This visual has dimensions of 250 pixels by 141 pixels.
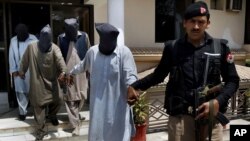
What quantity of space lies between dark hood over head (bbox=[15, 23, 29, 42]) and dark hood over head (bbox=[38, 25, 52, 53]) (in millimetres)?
816

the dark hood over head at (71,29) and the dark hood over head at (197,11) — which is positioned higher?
the dark hood over head at (197,11)

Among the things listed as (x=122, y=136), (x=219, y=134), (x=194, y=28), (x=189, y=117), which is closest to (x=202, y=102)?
(x=189, y=117)

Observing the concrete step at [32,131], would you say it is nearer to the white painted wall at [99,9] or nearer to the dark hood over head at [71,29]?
the dark hood over head at [71,29]

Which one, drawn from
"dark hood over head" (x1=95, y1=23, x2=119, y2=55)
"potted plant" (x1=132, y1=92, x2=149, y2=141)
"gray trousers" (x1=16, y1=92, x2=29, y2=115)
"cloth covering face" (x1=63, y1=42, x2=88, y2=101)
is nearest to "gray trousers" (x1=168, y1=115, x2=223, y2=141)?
"dark hood over head" (x1=95, y1=23, x2=119, y2=55)

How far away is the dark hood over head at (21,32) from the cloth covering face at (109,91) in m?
2.49

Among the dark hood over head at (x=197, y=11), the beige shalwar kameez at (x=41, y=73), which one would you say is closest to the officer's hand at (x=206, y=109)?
the dark hood over head at (x=197, y=11)

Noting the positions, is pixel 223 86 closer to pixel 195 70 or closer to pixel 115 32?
pixel 195 70

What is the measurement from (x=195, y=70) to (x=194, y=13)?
1.36 ft

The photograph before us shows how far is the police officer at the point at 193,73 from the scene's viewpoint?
2195 millimetres

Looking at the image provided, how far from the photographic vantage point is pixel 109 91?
308 centimetres

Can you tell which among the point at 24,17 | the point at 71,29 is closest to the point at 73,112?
the point at 71,29

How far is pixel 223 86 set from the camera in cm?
225

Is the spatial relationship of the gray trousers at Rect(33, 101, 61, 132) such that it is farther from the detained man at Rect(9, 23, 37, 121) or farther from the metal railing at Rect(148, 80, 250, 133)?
the metal railing at Rect(148, 80, 250, 133)

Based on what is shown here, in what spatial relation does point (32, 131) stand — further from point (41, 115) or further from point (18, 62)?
point (18, 62)
